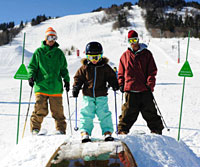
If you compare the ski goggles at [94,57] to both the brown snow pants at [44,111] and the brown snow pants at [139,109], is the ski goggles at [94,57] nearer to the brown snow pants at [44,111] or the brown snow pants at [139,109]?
the brown snow pants at [139,109]

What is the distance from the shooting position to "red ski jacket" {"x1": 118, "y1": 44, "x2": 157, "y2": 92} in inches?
145

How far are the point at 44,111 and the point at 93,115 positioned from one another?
94 cm

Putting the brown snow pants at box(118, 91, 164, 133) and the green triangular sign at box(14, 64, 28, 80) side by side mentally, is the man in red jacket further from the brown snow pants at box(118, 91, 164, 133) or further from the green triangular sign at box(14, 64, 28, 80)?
the green triangular sign at box(14, 64, 28, 80)

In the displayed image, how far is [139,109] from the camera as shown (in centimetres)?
377

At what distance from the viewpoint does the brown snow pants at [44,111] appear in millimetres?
3656

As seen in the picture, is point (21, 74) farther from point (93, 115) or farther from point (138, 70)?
point (138, 70)

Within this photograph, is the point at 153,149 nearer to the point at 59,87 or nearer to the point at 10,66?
the point at 59,87

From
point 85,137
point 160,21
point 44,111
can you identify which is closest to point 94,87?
point 85,137

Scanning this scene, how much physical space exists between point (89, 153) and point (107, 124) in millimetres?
860

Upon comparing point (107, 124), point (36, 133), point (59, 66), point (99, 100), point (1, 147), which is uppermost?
point (59, 66)

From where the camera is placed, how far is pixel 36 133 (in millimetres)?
3559

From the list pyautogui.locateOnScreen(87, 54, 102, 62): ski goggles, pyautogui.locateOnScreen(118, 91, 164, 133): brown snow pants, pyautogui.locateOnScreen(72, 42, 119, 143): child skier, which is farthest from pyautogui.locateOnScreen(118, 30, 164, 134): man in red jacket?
pyautogui.locateOnScreen(87, 54, 102, 62): ski goggles

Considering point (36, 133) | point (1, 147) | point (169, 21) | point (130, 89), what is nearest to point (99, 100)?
point (130, 89)

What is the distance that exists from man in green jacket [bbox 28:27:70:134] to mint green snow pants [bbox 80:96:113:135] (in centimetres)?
65
